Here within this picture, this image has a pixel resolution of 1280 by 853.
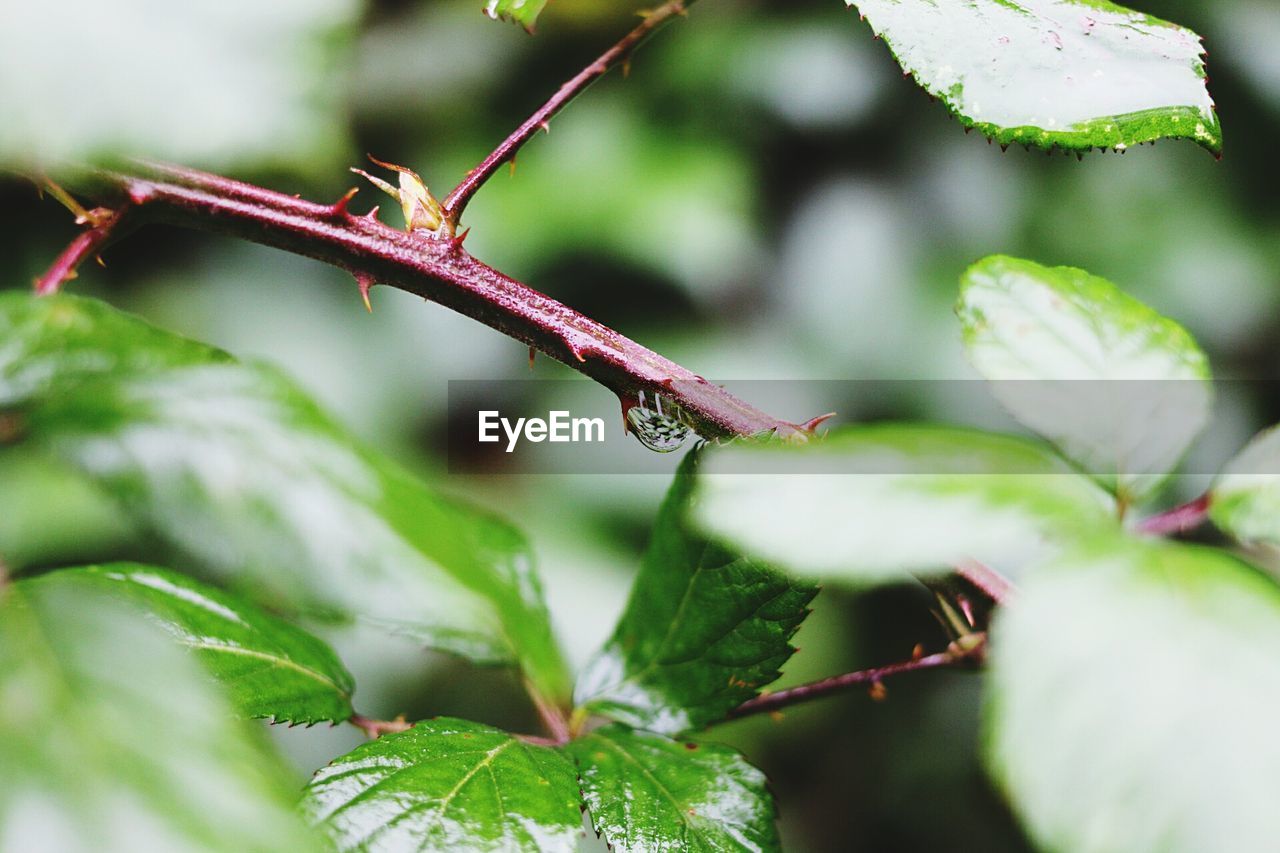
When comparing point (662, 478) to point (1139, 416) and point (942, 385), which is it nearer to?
point (942, 385)

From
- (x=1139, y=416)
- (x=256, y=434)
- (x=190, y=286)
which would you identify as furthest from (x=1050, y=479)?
(x=190, y=286)

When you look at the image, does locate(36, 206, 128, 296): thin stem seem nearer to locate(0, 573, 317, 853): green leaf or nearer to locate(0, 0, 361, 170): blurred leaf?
locate(0, 0, 361, 170): blurred leaf

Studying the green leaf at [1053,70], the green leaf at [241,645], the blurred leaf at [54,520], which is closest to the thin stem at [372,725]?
the green leaf at [241,645]

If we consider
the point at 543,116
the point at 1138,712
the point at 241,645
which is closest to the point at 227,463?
the point at 241,645

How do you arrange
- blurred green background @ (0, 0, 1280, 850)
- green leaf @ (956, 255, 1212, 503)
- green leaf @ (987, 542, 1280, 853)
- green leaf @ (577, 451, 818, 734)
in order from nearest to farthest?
green leaf @ (987, 542, 1280, 853)
green leaf @ (956, 255, 1212, 503)
green leaf @ (577, 451, 818, 734)
blurred green background @ (0, 0, 1280, 850)

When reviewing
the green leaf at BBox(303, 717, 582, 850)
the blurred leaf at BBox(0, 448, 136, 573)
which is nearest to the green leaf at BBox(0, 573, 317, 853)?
the green leaf at BBox(303, 717, 582, 850)
